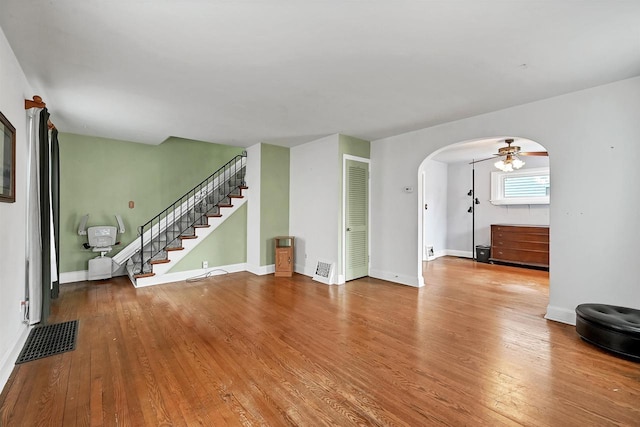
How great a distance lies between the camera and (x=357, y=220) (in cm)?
539

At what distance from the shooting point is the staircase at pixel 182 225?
16.9 feet

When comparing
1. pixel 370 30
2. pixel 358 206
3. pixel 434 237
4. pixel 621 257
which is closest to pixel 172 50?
pixel 370 30

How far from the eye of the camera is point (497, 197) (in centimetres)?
726

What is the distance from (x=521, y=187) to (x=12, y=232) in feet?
28.5

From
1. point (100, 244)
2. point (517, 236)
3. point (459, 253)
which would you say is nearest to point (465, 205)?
point (459, 253)

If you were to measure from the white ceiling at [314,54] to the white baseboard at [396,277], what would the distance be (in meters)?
2.64

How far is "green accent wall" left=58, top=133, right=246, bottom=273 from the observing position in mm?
5141

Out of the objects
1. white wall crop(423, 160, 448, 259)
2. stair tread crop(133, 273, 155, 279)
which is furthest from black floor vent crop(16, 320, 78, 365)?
white wall crop(423, 160, 448, 259)

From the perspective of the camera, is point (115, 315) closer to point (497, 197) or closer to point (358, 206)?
point (358, 206)

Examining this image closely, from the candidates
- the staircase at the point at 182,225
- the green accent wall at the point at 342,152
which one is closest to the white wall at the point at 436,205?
the green accent wall at the point at 342,152

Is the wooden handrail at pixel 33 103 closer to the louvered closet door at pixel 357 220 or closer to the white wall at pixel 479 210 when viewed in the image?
the louvered closet door at pixel 357 220

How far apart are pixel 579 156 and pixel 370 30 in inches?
113

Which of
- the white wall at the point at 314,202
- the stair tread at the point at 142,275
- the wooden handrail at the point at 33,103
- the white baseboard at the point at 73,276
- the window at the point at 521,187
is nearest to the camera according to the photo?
the wooden handrail at the point at 33,103

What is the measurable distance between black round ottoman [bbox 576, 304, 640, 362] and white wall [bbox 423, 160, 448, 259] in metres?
4.67
